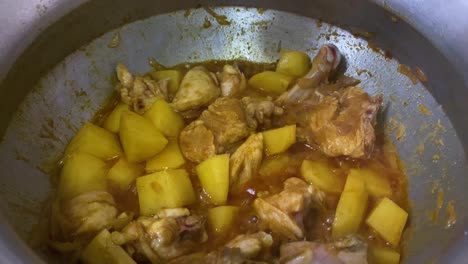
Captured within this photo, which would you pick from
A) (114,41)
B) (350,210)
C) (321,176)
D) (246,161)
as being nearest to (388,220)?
(350,210)

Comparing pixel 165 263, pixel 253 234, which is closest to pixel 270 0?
pixel 253 234

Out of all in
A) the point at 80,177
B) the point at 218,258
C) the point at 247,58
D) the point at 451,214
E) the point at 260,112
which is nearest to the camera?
the point at 218,258

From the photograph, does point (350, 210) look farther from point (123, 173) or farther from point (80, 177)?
point (80, 177)

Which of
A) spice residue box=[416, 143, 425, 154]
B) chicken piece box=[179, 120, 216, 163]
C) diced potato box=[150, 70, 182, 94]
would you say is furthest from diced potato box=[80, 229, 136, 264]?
spice residue box=[416, 143, 425, 154]

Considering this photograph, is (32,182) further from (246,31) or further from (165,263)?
(246,31)

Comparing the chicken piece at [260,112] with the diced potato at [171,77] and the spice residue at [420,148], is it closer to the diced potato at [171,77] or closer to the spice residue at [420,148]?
the diced potato at [171,77]
